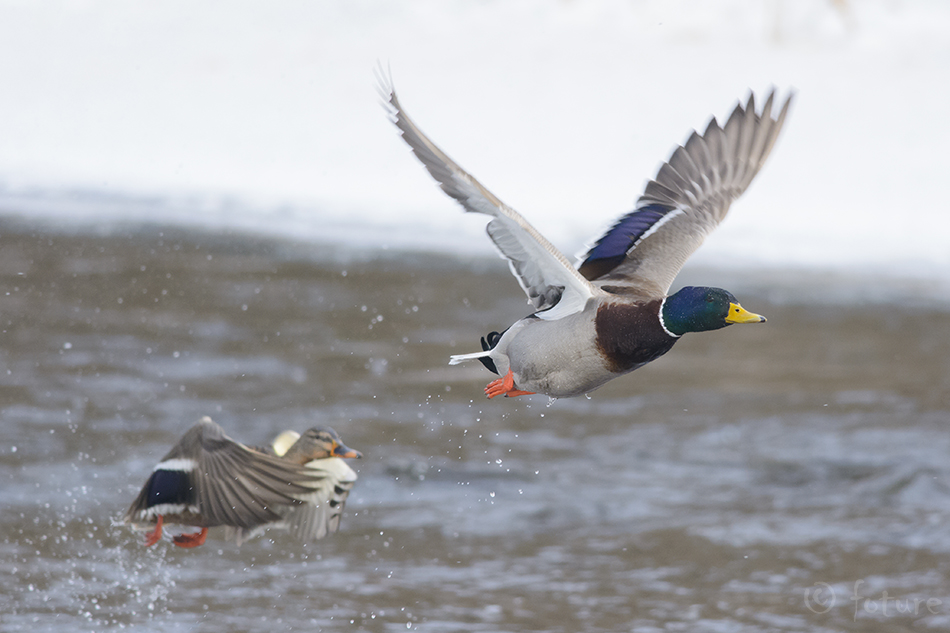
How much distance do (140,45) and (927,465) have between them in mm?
14025

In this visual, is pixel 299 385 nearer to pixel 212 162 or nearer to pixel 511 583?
pixel 511 583

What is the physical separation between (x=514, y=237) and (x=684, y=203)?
1.49 m

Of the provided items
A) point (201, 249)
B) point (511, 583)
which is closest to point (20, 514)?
point (511, 583)

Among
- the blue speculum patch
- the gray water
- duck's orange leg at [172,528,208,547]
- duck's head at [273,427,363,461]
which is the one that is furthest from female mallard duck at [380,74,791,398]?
the gray water

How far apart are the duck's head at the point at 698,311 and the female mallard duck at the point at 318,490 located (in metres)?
1.33

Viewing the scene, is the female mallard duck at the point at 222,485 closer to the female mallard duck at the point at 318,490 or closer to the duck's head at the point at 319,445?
the female mallard duck at the point at 318,490

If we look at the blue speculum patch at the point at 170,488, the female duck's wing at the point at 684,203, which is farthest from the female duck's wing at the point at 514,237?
the blue speculum patch at the point at 170,488

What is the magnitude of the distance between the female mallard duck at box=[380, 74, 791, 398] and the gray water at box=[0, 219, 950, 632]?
145cm

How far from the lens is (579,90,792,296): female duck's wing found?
473cm

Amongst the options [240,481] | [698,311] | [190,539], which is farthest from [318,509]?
[698,311]

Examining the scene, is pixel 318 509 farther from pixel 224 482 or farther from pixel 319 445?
pixel 224 482

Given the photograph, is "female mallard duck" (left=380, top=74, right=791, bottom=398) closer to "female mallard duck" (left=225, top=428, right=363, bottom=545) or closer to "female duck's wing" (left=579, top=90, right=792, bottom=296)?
"female duck's wing" (left=579, top=90, right=792, bottom=296)

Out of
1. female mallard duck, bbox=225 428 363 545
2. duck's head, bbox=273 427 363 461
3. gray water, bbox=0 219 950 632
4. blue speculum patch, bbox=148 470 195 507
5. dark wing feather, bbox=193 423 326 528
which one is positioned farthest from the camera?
gray water, bbox=0 219 950 632

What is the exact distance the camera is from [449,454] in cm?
712
